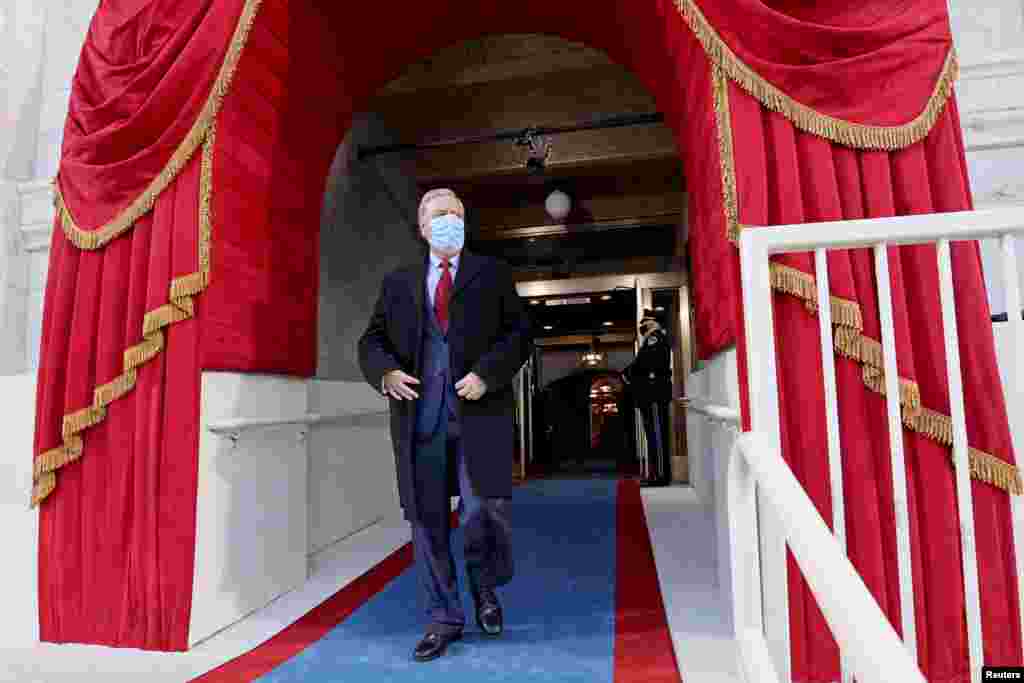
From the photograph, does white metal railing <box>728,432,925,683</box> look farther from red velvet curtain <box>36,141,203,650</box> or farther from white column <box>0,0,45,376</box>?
white column <box>0,0,45,376</box>

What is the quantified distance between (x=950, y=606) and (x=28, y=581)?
300 centimetres

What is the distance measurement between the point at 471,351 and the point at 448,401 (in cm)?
18

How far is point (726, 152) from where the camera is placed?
1.78 m

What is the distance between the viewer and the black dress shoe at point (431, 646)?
6.10ft

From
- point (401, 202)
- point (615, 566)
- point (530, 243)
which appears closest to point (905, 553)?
point (615, 566)

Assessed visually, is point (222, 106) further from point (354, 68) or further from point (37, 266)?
point (37, 266)

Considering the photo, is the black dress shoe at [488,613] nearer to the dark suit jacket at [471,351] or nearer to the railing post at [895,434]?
the dark suit jacket at [471,351]

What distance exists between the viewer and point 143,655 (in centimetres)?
198

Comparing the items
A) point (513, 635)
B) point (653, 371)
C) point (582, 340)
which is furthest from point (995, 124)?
point (582, 340)

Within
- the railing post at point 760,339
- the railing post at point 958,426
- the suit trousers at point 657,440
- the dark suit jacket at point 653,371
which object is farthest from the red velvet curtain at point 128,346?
the suit trousers at point 657,440

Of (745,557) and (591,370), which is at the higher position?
(591,370)

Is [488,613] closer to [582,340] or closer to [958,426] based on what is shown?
[958,426]

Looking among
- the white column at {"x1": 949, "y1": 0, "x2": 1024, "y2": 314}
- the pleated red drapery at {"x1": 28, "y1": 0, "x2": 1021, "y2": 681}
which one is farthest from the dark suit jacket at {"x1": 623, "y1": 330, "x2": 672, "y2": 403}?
the white column at {"x1": 949, "y1": 0, "x2": 1024, "y2": 314}

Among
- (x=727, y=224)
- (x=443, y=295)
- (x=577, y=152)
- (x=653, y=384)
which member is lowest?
(x=653, y=384)
